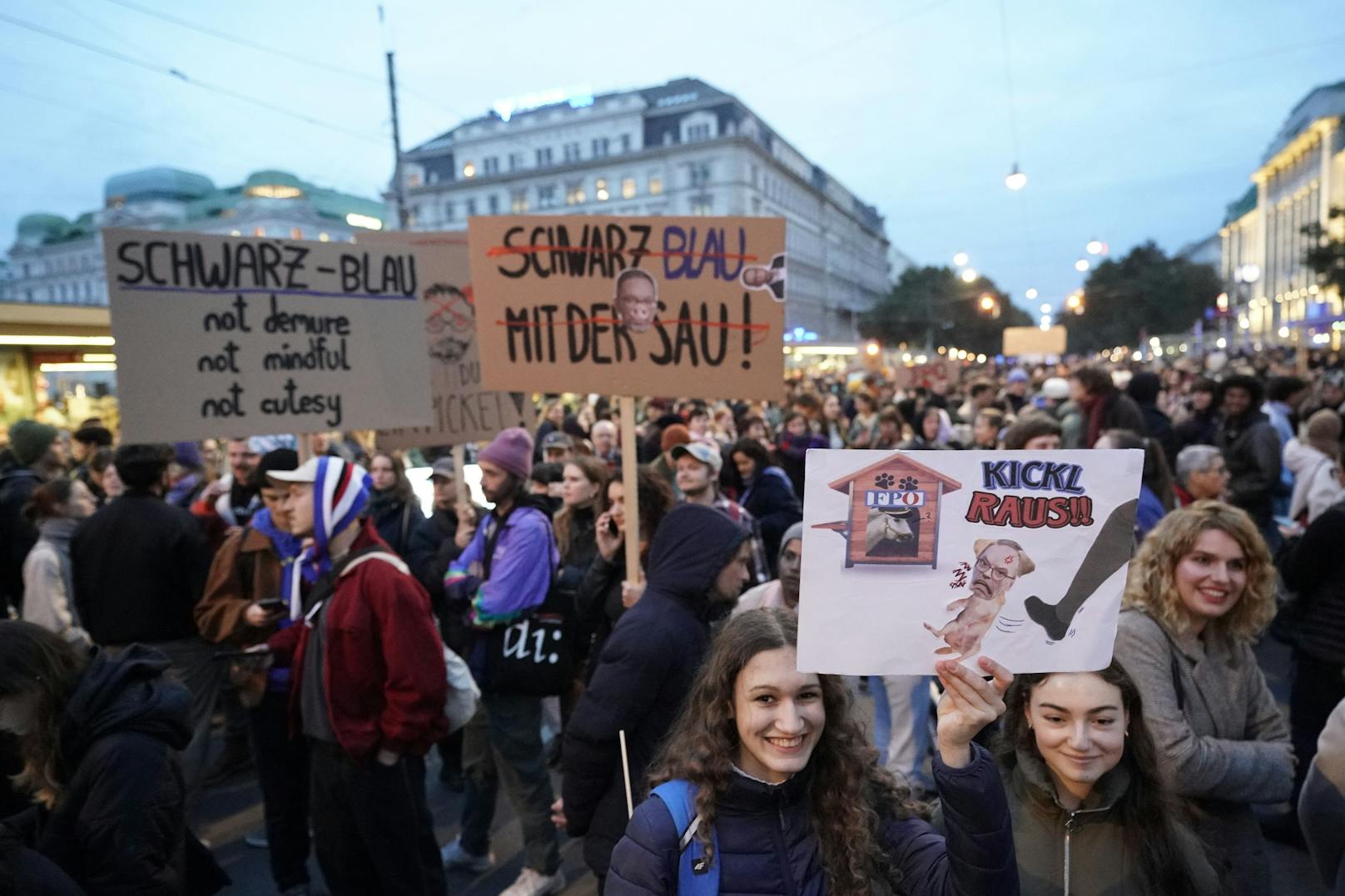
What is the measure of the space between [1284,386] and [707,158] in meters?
57.9

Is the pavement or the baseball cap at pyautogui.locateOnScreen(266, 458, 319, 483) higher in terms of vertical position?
the baseball cap at pyautogui.locateOnScreen(266, 458, 319, 483)

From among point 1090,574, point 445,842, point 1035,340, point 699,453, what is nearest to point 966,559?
point 1090,574

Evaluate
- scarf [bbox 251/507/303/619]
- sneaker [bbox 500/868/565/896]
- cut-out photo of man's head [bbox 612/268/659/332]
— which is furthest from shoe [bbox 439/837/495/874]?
cut-out photo of man's head [bbox 612/268/659/332]

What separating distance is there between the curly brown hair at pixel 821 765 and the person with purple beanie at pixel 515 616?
2045mm

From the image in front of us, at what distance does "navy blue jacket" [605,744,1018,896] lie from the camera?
5.39 ft

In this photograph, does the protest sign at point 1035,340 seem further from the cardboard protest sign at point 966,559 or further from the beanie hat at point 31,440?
the cardboard protest sign at point 966,559

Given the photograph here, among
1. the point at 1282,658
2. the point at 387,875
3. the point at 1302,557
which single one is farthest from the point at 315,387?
the point at 1282,658

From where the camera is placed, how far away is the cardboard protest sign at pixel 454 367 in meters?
5.56

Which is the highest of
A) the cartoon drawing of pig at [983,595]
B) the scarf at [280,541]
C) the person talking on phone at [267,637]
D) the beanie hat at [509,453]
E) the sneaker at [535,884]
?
the beanie hat at [509,453]

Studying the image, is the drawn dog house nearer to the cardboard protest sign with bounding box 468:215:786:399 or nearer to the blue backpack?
the blue backpack

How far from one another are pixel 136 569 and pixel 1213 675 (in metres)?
4.56

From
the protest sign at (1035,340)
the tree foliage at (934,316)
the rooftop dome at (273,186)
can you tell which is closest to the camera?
the protest sign at (1035,340)

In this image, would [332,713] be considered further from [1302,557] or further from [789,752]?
[1302,557]

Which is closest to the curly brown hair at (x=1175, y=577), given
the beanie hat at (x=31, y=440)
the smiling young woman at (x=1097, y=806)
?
the smiling young woman at (x=1097, y=806)
